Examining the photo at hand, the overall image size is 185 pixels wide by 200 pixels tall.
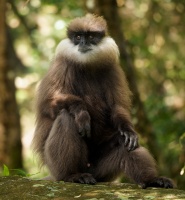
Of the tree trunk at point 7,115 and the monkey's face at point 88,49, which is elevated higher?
the monkey's face at point 88,49

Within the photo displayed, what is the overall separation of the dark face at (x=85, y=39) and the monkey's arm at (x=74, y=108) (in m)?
0.83

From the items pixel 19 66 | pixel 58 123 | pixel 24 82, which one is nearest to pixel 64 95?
pixel 58 123

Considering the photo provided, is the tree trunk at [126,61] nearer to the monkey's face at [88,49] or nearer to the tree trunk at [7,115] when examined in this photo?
the tree trunk at [7,115]

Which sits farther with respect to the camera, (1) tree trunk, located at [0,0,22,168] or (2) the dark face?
(1) tree trunk, located at [0,0,22,168]

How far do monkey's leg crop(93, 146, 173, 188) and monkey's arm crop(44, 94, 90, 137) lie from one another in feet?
1.35

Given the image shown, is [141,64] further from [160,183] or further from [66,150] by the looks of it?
[160,183]

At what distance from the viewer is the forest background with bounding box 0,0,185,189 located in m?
9.86

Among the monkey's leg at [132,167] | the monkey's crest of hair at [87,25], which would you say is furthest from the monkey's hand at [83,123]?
the monkey's crest of hair at [87,25]

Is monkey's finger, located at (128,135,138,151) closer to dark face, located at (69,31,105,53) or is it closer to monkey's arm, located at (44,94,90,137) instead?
monkey's arm, located at (44,94,90,137)

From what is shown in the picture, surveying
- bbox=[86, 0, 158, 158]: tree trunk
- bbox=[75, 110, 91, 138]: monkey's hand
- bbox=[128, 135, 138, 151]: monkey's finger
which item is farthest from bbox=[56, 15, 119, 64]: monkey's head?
bbox=[86, 0, 158, 158]: tree trunk

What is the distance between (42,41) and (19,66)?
15.7 feet

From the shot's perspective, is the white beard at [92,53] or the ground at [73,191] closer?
the ground at [73,191]

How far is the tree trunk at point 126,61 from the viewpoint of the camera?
9766 millimetres

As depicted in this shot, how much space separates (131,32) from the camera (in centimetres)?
1274
